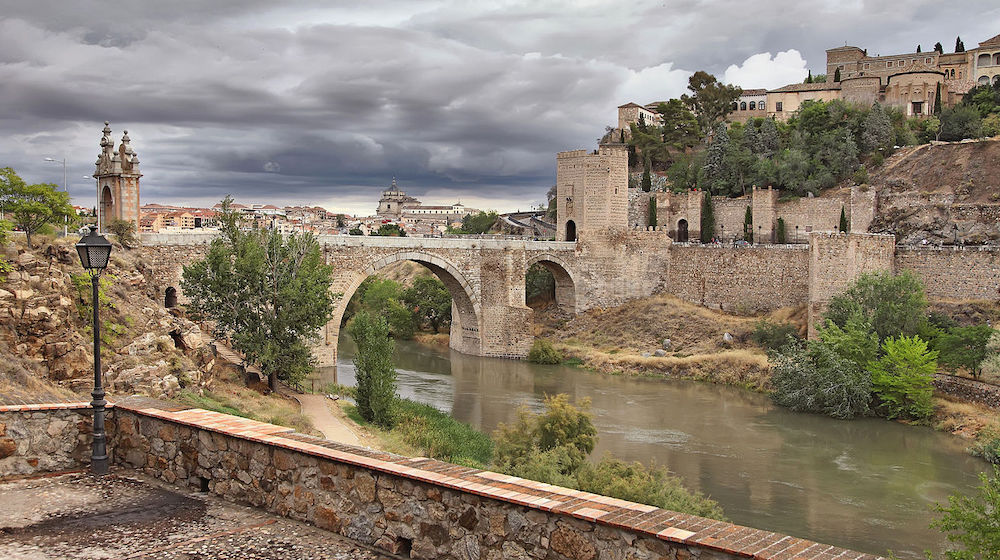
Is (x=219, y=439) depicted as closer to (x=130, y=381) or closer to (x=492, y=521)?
(x=492, y=521)

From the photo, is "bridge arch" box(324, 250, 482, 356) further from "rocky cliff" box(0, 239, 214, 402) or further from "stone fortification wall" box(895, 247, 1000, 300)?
"stone fortification wall" box(895, 247, 1000, 300)

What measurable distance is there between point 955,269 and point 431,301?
20380 millimetres

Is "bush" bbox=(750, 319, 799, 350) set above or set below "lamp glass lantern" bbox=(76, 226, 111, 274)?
below

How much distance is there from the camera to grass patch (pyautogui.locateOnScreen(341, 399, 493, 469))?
1609 cm

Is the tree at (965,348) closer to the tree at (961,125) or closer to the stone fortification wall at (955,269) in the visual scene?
the stone fortification wall at (955,269)

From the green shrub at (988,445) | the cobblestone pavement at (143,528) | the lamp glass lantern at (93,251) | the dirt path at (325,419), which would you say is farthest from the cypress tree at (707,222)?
the cobblestone pavement at (143,528)

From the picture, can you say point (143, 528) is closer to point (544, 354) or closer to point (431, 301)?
point (544, 354)

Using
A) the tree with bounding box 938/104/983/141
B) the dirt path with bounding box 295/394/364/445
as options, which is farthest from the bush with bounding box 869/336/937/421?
the tree with bounding box 938/104/983/141

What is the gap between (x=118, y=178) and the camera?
21.5 m

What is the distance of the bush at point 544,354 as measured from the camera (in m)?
29.5

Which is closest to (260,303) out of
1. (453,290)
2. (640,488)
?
(640,488)

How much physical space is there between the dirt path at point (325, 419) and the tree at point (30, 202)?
644 centimetres

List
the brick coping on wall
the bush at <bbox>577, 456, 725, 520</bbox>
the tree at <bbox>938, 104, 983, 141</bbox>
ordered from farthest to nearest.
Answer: the tree at <bbox>938, 104, 983, 141</bbox> < the bush at <bbox>577, 456, 725, 520</bbox> < the brick coping on wall

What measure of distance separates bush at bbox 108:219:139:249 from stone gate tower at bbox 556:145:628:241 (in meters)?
17.0
